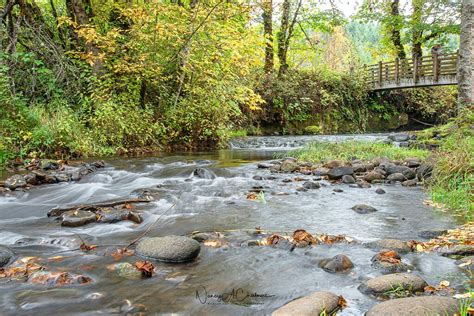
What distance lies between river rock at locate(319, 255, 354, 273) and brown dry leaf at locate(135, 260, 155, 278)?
135 centimetres

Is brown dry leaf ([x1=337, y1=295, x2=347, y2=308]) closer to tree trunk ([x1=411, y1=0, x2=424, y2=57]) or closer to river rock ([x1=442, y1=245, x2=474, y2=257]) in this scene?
river rock ([x1=442, y1=245, x2=474, y2=257])

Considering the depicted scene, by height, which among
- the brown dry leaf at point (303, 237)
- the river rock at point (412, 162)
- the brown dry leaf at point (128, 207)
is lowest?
the brown dry leaf at point (128, 207)

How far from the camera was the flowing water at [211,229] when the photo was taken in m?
2.77

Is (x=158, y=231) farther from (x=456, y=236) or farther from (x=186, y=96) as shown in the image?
(x=186, y=96)

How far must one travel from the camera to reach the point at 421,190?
6.79 metres

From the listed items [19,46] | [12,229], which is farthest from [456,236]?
[19,46]

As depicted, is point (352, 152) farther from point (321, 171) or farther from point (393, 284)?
point (393, 284)

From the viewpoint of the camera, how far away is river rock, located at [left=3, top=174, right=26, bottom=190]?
264 inches

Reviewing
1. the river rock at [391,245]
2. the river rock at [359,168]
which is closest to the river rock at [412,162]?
the river rock at [359,168]

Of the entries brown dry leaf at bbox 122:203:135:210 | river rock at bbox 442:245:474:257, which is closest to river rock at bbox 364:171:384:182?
river rock at bbox 442:245:474:257

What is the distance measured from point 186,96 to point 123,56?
2253 millimetres

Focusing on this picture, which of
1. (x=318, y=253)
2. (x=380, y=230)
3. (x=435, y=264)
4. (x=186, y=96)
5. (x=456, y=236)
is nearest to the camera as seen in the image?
(x=435, y=264)

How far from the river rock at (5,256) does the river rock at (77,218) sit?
43.1 inches

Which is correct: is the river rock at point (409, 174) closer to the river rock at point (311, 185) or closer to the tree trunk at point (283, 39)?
the river rock at point (311, 185)
